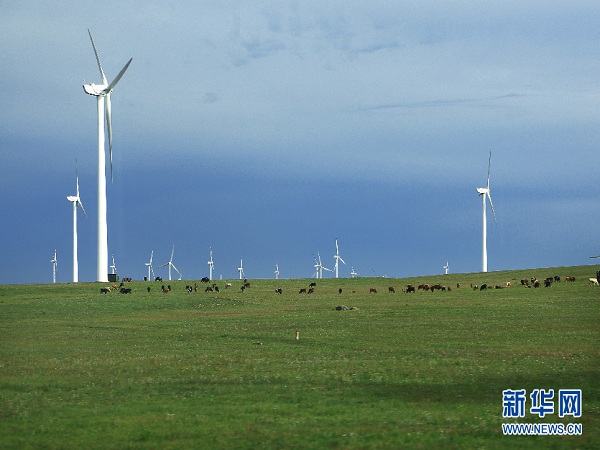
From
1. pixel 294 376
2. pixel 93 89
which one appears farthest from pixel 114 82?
pixel 294 376

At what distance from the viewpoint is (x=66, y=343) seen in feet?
170

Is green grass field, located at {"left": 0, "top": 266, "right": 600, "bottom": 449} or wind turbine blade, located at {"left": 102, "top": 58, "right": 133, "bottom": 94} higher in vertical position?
wind turbine blade, located at {"left": 102, "top": 58, "right": 133, "bottom": 94}

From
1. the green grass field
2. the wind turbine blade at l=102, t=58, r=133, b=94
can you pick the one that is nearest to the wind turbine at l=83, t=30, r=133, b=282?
the wind turbine blade at l=102, t=58, r=133, b=94

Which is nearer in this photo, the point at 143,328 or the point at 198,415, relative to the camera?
the point at 198,415

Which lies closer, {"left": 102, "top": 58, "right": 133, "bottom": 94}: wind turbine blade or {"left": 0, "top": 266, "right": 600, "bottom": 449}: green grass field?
{"left": 0, "top": 266, "right": 600, "bottom": 449}: green grass field

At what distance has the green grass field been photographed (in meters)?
23.9

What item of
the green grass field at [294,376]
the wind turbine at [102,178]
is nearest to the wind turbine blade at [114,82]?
the wind turbine at [102,178]

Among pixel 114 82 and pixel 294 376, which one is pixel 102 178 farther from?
pixel 294 376

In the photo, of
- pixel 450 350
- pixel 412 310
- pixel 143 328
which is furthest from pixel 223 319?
pixel 450 350

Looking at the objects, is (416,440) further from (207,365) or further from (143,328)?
(143,328)

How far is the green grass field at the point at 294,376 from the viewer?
2389 cm

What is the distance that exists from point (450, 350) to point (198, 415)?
65.3ft

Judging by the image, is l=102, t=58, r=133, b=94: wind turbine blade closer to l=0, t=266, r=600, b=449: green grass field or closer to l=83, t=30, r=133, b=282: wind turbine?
l=83, t=30, r=133, b=282: wind turbine

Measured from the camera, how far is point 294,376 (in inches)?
1369
